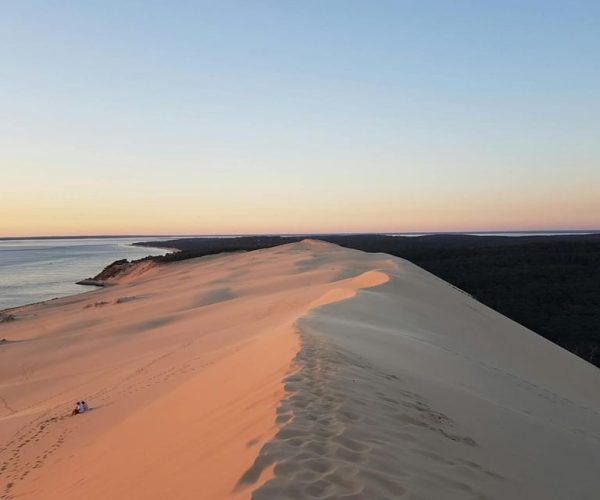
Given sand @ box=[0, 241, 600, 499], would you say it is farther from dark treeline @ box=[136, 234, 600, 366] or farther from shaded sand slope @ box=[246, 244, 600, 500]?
dark treeline @ box=[136, 234, 600, 366]

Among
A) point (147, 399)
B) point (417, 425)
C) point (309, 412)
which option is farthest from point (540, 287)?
point (309, 412)

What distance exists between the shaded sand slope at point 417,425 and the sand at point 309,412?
2 cm

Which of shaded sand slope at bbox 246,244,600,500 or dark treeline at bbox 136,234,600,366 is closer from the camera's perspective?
shaded sand slope at bbox 246,244,600,500

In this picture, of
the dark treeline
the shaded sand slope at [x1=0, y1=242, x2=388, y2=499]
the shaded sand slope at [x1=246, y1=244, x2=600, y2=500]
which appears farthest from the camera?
the dark treeline

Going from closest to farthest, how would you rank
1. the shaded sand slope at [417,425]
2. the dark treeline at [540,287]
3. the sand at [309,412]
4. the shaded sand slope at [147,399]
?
the shaded sand slope at [417,425] → the sand at [309,412] → the shaded sand slope at [147,399] → the dark treeline at [540,287]

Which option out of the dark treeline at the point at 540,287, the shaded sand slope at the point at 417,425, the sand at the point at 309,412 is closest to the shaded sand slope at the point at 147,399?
the sand at the point at 309,412

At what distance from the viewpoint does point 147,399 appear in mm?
8461

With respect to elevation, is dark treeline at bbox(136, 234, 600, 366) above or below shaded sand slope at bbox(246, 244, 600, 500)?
below

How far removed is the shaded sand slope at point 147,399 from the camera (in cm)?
454

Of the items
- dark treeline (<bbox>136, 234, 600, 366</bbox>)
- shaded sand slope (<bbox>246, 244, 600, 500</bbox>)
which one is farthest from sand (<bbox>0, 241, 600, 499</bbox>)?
dark treeline (<bbox>136, 234, 600, 366</bbox>)

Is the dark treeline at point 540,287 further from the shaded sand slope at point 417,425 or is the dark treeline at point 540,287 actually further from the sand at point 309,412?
the shaded sand slope at point 417,425

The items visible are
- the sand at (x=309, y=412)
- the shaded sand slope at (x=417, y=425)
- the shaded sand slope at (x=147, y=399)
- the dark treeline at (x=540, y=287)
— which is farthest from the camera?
the dark treeline at (x=540, y=287)

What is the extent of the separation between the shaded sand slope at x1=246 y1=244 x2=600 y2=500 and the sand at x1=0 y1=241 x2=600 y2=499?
2 cm

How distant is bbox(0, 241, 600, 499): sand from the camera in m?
3.97
